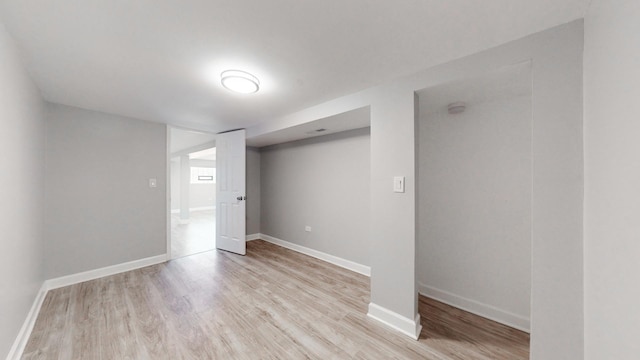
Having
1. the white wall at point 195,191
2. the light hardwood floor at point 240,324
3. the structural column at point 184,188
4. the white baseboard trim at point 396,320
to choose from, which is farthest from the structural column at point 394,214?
the white wall at point 195,191

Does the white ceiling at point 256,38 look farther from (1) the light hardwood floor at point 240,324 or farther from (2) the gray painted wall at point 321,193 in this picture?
(1) the light hardwood floor at point 240,324

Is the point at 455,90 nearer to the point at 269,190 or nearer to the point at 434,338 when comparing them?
the point at 434,338

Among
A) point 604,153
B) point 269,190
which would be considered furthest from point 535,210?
point 269,190

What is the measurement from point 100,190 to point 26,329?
5.43ft

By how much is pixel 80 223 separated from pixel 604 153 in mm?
4694

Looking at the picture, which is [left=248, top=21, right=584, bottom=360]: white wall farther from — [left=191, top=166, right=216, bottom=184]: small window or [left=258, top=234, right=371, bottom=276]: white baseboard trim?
[left=191, top=166, right=216, bottom=184]: small window

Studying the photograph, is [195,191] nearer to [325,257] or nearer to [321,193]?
[321,193]

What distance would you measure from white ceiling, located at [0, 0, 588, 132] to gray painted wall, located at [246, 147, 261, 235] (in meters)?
2.40

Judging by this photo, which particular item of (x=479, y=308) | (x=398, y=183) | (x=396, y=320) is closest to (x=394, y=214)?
(x=398, y=183)

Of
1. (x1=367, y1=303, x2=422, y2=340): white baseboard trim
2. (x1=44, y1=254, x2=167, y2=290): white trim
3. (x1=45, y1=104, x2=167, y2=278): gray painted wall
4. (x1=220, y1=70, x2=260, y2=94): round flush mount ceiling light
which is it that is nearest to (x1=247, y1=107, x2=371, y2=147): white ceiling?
(x1=220, y1=70, x2=260, y2=94): round flush mount ceiling light

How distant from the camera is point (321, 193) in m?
3.54

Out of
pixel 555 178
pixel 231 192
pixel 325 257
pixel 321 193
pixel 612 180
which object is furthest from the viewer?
pixel 231 192

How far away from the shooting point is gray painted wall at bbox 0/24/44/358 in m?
1.34

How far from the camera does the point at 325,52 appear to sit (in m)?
1.53
